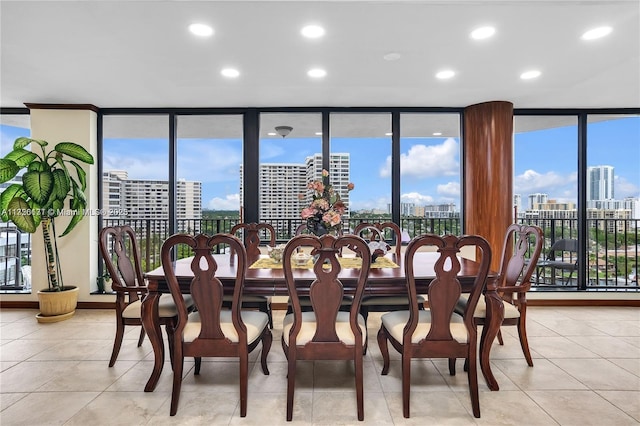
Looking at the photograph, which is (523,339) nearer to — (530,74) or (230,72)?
(530,74)

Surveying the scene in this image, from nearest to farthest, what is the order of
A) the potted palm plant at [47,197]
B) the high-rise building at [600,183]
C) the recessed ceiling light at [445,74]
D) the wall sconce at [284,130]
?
the recessed ceiling light at [445,74] < the potted palm plant at [47,197] < the high-rise building at [600,183] < the wall sconce at [284,130]

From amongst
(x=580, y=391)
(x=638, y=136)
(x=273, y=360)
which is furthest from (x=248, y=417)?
(x=638, y=136)

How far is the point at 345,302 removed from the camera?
2875 mm

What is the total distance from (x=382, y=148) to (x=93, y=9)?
331 cm

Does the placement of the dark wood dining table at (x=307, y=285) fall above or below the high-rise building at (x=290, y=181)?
below

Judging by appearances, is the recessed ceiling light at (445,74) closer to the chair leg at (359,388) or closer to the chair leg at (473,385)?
the chair leg at (473,385)

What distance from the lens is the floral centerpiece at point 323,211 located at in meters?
2.79

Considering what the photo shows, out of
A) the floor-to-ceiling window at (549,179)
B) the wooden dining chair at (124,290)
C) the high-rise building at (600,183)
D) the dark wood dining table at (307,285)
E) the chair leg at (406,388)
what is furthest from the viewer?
the floor-to-ceiling window at (549,179)

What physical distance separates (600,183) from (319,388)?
4.58m

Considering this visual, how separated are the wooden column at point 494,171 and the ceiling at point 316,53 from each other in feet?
0.75

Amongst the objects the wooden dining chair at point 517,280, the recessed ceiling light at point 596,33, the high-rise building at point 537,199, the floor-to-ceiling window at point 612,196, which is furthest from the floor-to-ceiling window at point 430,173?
the recessed ceiling light at point 596,33

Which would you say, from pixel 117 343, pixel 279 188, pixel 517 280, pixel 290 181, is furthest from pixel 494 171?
pixel 117 343

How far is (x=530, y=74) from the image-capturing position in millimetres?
3281

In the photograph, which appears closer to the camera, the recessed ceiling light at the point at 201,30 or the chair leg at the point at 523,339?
the recessed ceiling light at the point at 201,30
